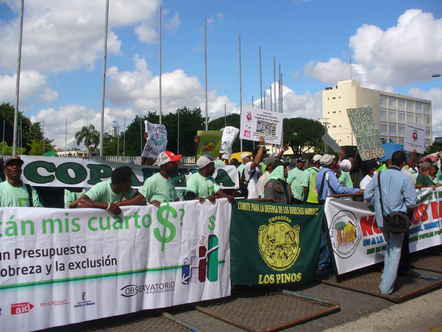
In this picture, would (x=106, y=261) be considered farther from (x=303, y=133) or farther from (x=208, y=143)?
(x=303, y=133)

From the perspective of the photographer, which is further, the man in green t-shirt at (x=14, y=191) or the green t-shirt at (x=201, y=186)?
the green t-shirt at (x=201, y=186)

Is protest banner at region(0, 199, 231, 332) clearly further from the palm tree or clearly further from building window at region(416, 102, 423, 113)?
building window at region(416, 102, 423, 113)

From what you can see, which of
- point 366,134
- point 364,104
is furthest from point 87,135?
point 366,134

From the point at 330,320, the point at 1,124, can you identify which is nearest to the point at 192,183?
the point at 330,320

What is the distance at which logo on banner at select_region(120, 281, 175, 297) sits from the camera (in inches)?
183

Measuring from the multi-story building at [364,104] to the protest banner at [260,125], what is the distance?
119 metres

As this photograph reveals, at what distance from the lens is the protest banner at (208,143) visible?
11875mm

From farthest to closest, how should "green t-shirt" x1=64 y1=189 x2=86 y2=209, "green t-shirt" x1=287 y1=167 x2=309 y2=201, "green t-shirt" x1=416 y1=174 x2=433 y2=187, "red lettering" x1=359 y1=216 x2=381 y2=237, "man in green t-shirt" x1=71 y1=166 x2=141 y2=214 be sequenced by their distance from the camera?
"green t-shirt" x1=416 y1=174 x2=433 y2=187 < "green t-shirt" x1=287 y1=167 x2=309 y2=201 < "green t-shirt" x1=64 y1=189 x2=86 y2=209 < "red lettering" x1=359 y1=216 x2=381 y2=237 < "man in green t-shirt" x1=71 y1=166 x2=141 y2=214

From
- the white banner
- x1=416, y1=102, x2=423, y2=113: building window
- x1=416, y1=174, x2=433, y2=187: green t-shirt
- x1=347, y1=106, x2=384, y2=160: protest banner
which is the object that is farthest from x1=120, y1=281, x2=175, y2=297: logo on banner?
x1=416, y1=102, x2=423, y2=113: building window

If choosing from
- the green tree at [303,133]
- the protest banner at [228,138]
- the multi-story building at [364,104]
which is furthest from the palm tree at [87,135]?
the protest banner at [228,138]

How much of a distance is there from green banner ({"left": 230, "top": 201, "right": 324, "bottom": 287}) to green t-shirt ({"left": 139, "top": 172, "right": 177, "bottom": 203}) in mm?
865

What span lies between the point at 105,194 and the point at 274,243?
2.31 meters

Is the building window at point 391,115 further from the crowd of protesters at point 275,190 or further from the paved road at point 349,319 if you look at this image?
the paved road at point 349,319

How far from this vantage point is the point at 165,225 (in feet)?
16.4
